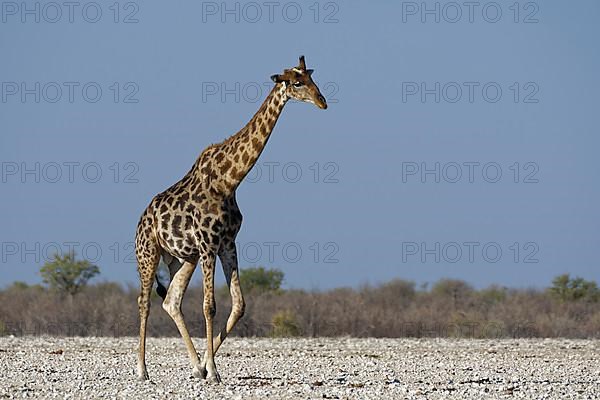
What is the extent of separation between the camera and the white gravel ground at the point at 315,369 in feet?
47.0

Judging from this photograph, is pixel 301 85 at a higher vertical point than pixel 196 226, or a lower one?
higher

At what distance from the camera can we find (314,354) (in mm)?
21344

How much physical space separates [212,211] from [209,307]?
114 centimetres

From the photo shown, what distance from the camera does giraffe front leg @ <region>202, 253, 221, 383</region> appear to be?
15.2 metres

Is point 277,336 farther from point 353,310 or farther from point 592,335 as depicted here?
point 592,335

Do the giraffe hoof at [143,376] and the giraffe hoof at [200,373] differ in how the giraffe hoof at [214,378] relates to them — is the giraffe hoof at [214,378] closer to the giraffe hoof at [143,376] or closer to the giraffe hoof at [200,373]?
the giraffe hoof at [200,373]

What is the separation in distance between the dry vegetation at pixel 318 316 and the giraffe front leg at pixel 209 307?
12.4m

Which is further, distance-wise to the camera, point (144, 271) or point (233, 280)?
point (144, 271)

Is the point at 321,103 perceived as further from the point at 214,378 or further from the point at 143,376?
the point at 143,376

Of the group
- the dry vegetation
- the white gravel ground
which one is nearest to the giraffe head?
the white gravel ground

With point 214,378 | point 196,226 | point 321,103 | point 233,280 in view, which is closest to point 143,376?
point 214,378

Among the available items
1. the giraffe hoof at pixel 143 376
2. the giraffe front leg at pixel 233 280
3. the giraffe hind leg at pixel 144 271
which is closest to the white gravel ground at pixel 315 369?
the giraffe hoof at pixel 143 376

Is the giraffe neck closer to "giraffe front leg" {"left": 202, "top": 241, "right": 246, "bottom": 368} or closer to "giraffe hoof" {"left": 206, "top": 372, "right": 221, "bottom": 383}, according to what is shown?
"giraffe front leg" {"left": 202, "top": 241, "right": 246, "bottom": 368}

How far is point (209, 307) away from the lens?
609 inches
